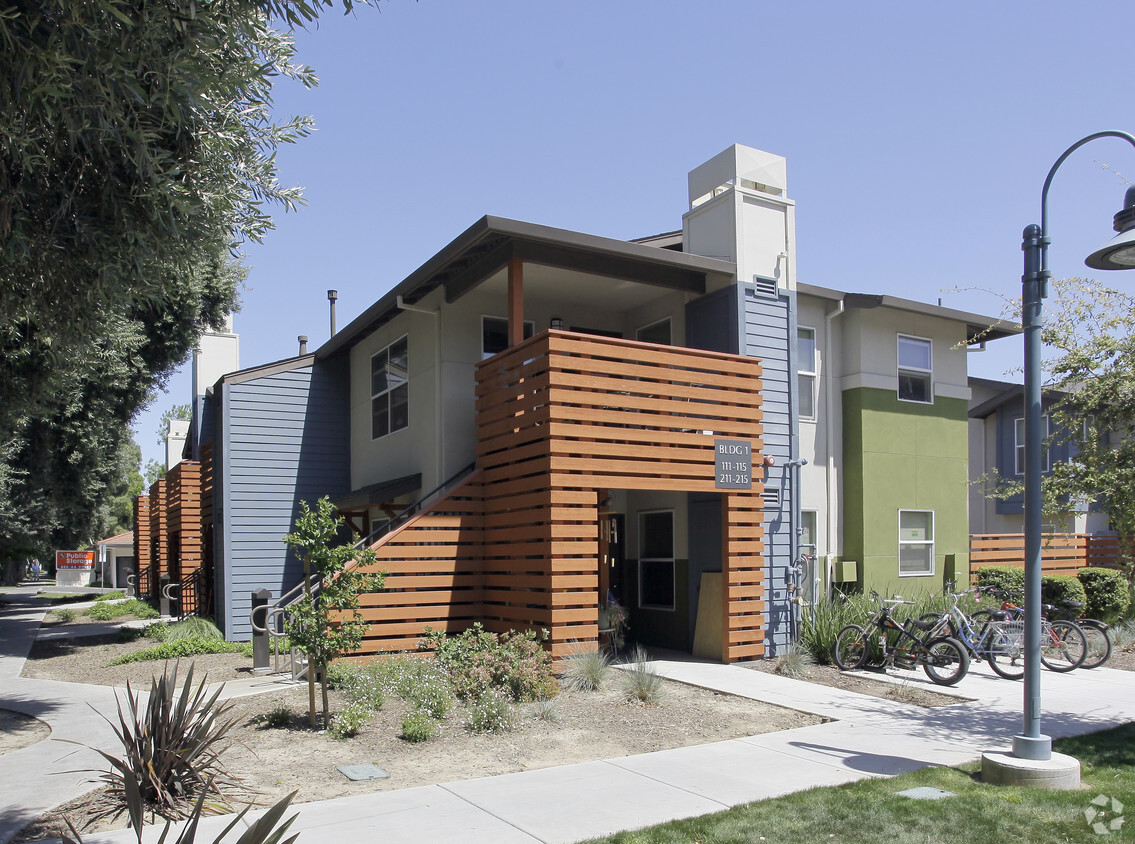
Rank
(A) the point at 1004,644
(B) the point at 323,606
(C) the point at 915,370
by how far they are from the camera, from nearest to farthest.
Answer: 1. (B) the point at 323,606
2. (A) the point at 1004,644
3. (C) the point at 915,370

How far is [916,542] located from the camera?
16219mm

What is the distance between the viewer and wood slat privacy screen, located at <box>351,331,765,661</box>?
1149cm

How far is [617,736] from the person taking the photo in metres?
8.83

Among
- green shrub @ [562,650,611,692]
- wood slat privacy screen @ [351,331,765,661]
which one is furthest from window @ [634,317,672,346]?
green shrub @ [562,650,611,692]

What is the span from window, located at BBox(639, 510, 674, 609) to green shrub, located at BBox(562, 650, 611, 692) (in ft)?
11.6

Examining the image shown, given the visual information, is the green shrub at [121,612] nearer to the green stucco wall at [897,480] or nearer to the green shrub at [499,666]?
the green shrub at [499,666]

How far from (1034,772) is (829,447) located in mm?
9119

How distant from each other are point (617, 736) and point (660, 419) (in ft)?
15.6

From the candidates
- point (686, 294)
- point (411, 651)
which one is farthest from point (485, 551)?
point (686, 294)

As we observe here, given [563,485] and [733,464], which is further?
[733,464]

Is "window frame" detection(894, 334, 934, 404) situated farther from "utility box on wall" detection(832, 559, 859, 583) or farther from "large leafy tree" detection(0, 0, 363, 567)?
"large leafy tree" detection(0, 0, 363, 567)

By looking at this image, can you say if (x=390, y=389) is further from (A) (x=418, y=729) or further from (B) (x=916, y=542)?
(B) (x=916, y=542)

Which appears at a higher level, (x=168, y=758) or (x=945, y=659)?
(x=168, y=758)

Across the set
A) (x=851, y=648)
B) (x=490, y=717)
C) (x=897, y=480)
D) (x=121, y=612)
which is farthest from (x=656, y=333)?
(x=121, y=612)
